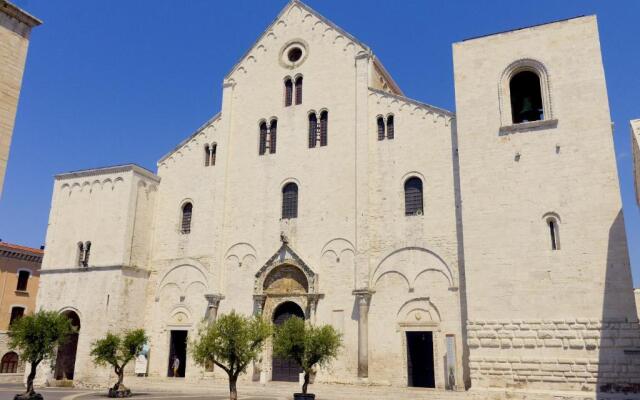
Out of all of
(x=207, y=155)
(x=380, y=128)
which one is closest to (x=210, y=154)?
(x=207, y=155)

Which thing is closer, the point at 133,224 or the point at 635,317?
the point at 635,317

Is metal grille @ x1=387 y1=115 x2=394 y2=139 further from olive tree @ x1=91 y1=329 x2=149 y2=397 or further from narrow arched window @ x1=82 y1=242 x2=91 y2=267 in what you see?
narrow arched window @ x1=82 y1=242 x2=91 y2=267

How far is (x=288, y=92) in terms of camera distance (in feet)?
84.0

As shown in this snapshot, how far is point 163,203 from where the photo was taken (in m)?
26.7

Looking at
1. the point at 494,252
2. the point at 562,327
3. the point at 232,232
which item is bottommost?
the point at 562,327

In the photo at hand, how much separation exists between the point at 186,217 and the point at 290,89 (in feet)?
25.8

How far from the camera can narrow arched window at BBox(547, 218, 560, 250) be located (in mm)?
17719

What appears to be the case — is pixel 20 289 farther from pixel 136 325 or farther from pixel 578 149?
pixel 578 149

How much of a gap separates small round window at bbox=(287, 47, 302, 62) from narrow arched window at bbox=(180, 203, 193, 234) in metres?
8.49

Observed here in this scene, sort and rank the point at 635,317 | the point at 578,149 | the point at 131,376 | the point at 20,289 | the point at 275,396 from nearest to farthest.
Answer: the point at 635,317
the point at 578,149
the point at 275,396
the point at 131,376
the point at 20,289

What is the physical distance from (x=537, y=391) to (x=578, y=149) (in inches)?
312

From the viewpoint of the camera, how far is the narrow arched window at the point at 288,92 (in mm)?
25422

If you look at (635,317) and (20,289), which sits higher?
(20,289)

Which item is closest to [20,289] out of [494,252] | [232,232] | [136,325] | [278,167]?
[136,325]
